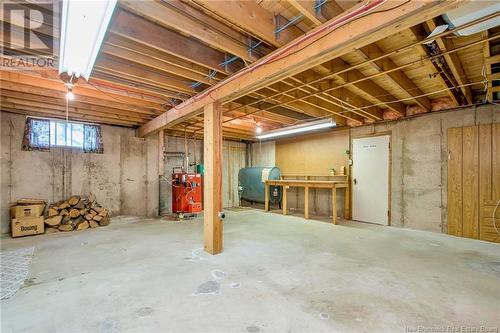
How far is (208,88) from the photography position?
3287mm

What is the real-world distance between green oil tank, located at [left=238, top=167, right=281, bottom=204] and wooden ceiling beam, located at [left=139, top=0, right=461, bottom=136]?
4034 millimetres

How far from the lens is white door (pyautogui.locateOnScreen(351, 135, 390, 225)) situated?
16.7ft

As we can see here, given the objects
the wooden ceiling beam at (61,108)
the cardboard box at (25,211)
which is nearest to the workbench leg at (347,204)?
the wooden ceiling beam at (61,108)

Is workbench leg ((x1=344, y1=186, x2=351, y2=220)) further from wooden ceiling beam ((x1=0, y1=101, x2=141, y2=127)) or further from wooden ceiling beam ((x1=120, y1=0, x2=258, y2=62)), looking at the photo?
wooden ceiling beam ((x1=0, y1=101, x2=141, y2=127))

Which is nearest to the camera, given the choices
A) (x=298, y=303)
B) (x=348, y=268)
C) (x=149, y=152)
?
(x=298, y=303)

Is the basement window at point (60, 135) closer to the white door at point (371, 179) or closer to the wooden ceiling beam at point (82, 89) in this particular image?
the wooden ceiling beam at point (82, 89)

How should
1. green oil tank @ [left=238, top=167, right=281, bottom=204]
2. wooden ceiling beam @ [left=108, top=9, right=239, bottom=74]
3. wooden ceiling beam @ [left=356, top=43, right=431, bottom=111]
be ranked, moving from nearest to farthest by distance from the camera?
wooden ceiling beam @ [left=108, top=9, right=239, bottom=74]
wooden ceiling beam @ [left=356, top=43, right=431, bottom=111]
green oil tank @ [left=238, top=167, right=281, bottom=204]

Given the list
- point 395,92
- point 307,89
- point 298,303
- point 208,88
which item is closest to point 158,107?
point 208,88

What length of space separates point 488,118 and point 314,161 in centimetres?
350

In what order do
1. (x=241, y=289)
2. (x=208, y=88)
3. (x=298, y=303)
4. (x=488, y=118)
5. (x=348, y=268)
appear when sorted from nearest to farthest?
(x=298, y=303) < (x=241, y=289) < (x=348, y=268) < (x=208, y=88) < (x=488, y=118)

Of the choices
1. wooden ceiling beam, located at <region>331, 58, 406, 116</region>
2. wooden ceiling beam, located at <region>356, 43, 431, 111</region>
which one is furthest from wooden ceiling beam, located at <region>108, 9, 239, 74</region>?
wooden ceiling beam, located at <region>356, 43, 431, 111</region>

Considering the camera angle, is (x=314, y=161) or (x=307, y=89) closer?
(x=307, y=89)

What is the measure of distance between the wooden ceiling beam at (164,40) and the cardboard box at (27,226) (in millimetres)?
4340

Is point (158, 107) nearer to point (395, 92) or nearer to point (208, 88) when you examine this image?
point (208, 88)
